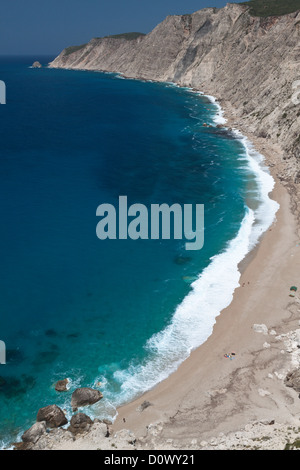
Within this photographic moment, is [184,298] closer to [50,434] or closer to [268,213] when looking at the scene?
[50,434]

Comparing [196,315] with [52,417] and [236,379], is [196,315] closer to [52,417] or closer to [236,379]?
[236,379]

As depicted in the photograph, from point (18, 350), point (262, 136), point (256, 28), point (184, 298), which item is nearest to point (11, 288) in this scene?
point (18, 350)

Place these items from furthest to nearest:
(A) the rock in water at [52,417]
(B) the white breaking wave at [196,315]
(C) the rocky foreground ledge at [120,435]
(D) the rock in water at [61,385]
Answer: (B) the white breaking wave at [196,315]
(D) the rock in water at [61,385]
(A) the rock in water at [52,417]
(C) the rocky foreground ledge at [120,435]
